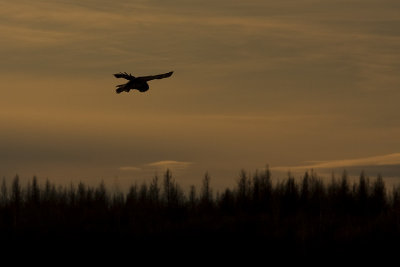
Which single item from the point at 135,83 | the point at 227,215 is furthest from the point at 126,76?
the point at 227,215

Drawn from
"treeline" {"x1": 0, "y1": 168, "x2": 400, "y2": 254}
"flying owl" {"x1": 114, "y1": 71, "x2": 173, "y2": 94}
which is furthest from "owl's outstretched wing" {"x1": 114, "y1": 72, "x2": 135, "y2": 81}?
"treeline" {"x1": 0, "y1": 168, "x2": 400, "y2": 254}

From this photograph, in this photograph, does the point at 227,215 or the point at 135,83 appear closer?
the point at 135,83

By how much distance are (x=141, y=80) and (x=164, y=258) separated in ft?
31.7

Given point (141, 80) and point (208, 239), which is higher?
point (141, 80)

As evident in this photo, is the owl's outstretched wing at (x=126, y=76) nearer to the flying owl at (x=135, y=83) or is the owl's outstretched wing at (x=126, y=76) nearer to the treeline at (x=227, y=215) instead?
the flying owl at (x=135, y=83)

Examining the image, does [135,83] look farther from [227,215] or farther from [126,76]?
Result: [227,215]

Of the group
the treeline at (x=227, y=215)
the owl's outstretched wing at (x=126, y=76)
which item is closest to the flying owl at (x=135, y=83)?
the owl's outstretched wing at (x=126, y=76)

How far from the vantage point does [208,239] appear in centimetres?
2588

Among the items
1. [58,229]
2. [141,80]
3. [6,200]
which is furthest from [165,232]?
[141,80]

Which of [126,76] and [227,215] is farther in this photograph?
[227,215]

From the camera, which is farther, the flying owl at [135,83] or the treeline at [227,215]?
the treeline at [227,215]

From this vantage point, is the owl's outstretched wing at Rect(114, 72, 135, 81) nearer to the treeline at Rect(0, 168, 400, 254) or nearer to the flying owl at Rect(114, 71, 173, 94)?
the flying owl at Rect(114, 71, 173, 94)

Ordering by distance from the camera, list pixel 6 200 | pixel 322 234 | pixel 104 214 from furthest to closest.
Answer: pixel 6 200 → pixel 104 214 → pixel 322 234

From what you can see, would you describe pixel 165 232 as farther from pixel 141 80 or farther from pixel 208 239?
pixel 141 80
